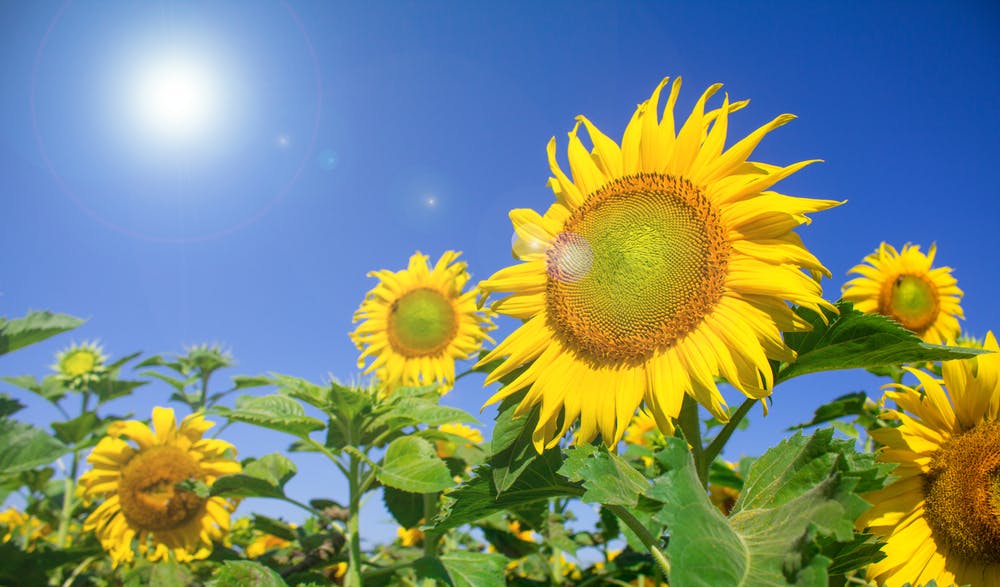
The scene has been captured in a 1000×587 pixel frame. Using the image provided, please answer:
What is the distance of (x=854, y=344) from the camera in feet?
5.99

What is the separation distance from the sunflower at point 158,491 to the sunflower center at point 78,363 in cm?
270

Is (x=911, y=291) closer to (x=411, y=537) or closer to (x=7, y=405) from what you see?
(x=411, y=537)

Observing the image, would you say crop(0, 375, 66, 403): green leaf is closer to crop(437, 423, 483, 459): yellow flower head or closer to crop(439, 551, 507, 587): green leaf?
crop(437, 423, 483, 459): yellow flower head

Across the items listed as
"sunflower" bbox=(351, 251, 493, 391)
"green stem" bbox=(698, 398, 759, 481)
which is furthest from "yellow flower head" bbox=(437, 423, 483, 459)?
"green stem" bbox=(698, 398, 759, 481)

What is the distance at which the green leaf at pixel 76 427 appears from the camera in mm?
6031

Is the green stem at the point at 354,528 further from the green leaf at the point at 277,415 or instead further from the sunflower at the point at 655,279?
the sunflower at the point at 655,279

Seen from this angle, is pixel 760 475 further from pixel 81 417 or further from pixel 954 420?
pixel 81 417

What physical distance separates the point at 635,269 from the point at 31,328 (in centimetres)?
399

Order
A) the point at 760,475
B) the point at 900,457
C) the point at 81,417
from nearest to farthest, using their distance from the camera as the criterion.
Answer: the point at 760,475 → the point at 900,457 → the point at 81,417

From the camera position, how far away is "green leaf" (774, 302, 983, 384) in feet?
5.71

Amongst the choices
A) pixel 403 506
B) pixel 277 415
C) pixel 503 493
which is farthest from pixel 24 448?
pixel 503 493

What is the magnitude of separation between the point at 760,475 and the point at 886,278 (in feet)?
20.4

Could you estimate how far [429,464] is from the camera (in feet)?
9.53

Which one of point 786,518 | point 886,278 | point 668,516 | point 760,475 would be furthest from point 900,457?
point 886,278
